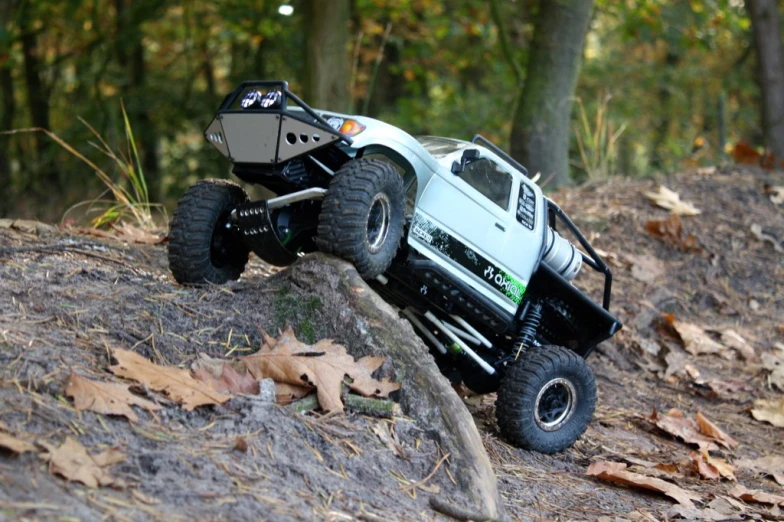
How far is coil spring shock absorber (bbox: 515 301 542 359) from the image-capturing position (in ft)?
18.3

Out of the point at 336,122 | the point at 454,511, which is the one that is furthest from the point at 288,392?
the point at 336,122

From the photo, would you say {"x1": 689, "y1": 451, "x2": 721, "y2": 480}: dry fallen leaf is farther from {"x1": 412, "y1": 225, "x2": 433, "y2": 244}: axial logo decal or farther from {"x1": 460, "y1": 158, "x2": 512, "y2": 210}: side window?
{"x1": 412, "y1": 225, "x2": 433, "y2": 244}: axial logo decal

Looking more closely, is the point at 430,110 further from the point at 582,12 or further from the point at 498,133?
the point at 582,12

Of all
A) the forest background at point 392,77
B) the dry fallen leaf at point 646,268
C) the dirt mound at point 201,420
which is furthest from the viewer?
the forest background at point 392,77

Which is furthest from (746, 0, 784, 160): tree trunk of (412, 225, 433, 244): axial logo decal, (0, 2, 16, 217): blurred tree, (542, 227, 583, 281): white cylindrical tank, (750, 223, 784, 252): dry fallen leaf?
(0, 2, 16, 217): blurred tree

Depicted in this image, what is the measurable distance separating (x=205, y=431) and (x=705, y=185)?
8.28 metres

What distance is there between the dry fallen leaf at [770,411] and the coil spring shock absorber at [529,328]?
7.75 ft

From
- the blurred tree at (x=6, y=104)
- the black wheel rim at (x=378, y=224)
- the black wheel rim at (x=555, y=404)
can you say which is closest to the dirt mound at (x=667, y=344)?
the black wheel rim at (x=555, y=404)

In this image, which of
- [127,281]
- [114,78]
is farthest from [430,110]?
[127,281]

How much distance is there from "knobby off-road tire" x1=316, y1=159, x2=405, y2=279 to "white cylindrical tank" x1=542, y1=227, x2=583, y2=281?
1384mm

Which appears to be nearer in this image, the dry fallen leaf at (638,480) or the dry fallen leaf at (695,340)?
the dry fallen leaf at (638,480)

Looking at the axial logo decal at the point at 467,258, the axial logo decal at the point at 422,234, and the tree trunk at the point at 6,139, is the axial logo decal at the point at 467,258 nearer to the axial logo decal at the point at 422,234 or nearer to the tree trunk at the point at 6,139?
the axial logo decal at the point at 422,234

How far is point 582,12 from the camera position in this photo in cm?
981

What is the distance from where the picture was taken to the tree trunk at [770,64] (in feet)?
39.1
